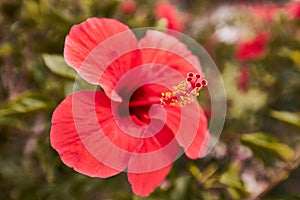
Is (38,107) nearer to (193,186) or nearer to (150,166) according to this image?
(150,166)

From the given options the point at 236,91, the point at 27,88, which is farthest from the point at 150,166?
the point at 236,91

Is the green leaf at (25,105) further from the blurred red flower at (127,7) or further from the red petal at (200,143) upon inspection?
the blurred red flower at (127,7)

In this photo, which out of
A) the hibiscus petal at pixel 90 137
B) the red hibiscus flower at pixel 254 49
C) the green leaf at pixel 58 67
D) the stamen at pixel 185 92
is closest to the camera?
the hibiscus petal at pixel 90 137

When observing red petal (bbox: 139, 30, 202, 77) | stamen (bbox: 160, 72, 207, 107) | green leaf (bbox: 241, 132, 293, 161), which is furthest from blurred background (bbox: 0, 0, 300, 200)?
stamen (bbox: 160, 72, 207, 107)

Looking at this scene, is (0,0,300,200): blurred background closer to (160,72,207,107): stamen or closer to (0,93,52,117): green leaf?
(0,93,52,117): green leaf

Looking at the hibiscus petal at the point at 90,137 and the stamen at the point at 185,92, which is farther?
the stamen at the point at 185,92

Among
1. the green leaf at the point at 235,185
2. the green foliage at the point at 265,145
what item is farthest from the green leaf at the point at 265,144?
the green leaf at the point at 235,185

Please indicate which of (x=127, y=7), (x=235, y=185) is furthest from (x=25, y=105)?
(x=127, y=7)
